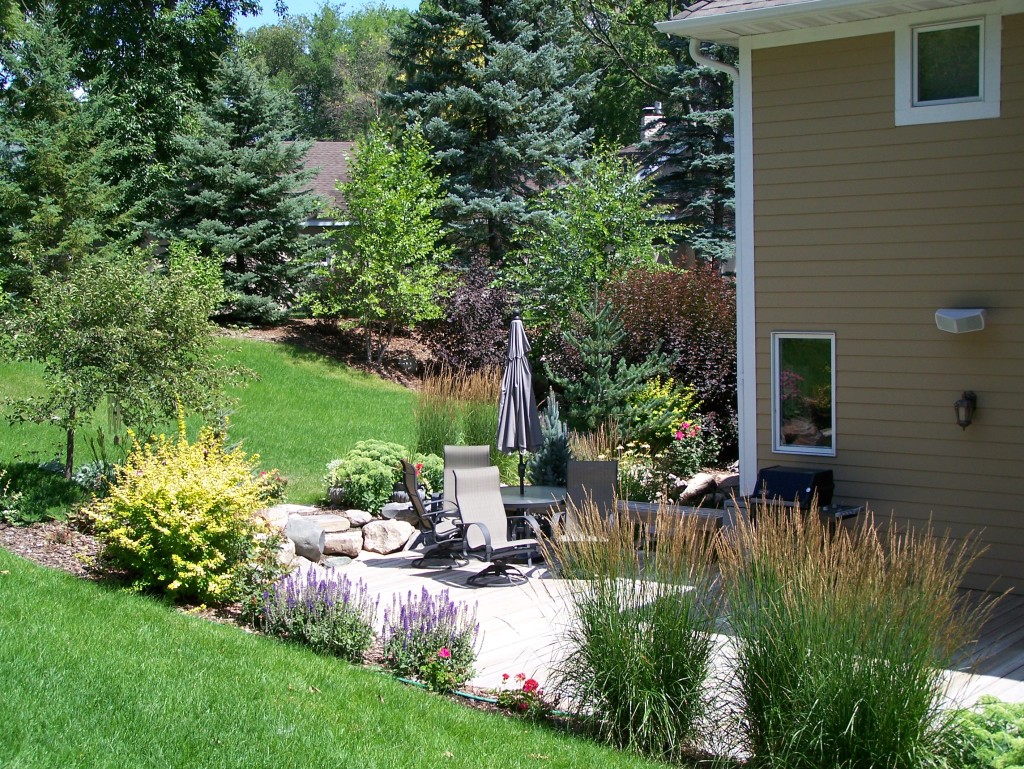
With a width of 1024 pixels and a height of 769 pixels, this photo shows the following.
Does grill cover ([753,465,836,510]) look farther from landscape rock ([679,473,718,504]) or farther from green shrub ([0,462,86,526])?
green shrub ([0,462,86,526])

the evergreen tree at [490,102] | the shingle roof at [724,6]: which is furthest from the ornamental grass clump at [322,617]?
the evergreen tree at [490,102]

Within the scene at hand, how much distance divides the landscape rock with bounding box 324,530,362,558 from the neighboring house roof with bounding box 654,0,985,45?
17.1 feet

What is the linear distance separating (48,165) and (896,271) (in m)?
15.5

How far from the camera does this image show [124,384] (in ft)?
28.4

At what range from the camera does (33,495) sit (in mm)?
8406

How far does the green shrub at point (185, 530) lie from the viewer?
6512 mm

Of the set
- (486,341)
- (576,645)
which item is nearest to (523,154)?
(486,341)

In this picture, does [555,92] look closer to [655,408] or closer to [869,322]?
[655,408]

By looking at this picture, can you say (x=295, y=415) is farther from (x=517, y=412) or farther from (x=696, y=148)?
(x=696, y=148)

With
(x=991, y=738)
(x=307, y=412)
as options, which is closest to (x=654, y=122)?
(x=307, y=412)

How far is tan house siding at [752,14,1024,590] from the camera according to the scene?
7730 millimetres

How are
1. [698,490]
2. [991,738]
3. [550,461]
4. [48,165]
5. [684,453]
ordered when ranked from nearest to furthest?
[991,738]
[698,490]
[550,461]
[684,453]
[48,165]

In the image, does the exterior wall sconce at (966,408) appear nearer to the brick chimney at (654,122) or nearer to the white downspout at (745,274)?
the white downspout at (745,274)

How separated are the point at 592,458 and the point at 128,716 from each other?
690 cm
